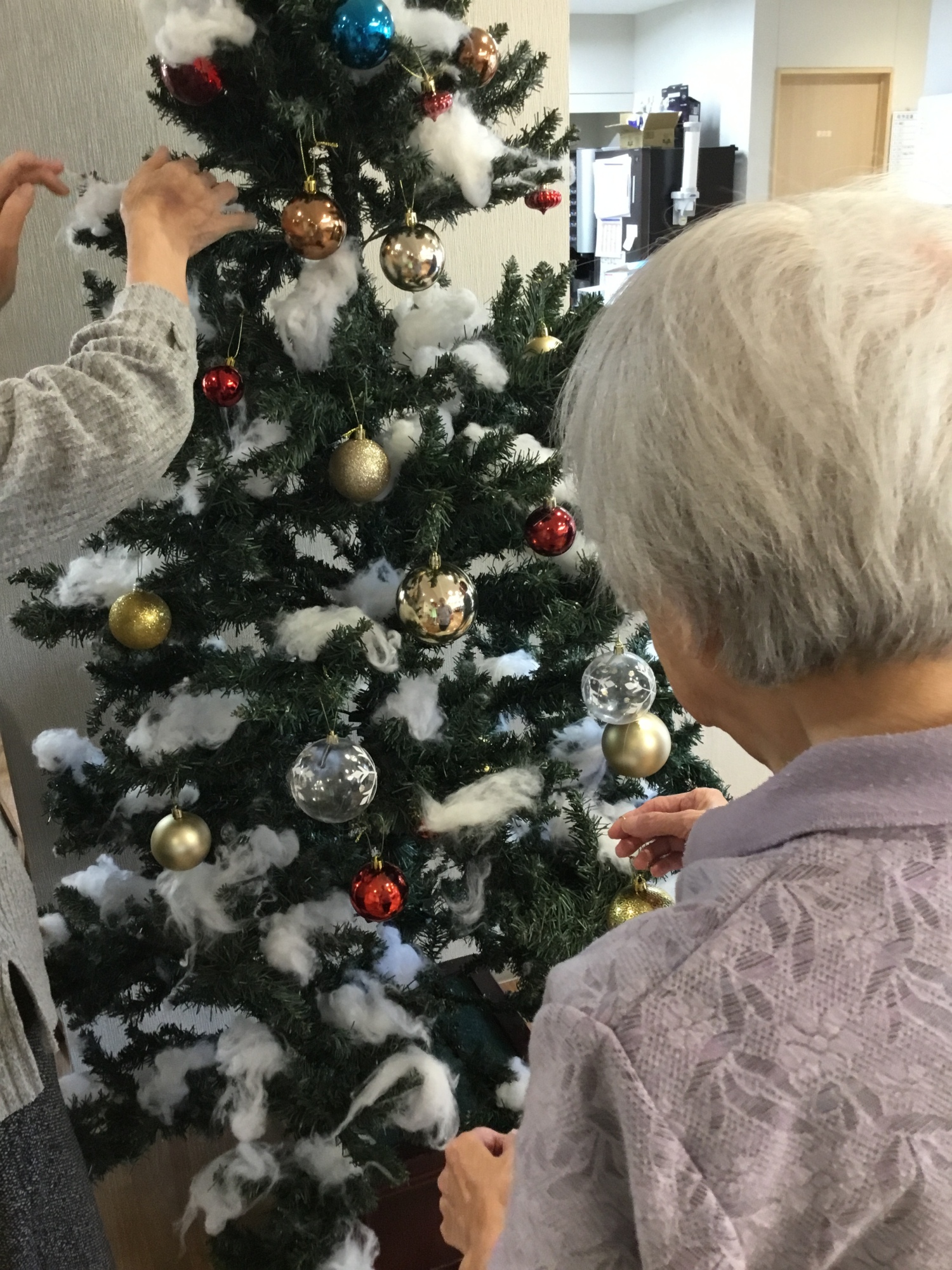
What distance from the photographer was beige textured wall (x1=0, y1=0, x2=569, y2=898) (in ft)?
3.81

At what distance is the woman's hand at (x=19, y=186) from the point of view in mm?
879

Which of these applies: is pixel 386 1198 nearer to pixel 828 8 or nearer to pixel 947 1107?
pixel 947 1107

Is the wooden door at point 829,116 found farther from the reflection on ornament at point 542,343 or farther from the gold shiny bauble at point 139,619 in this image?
the gold shiny bauble at point 139,619

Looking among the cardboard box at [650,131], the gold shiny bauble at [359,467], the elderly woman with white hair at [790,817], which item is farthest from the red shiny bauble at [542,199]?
the cardboard box at [650,131]

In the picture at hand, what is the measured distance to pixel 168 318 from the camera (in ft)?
2.51

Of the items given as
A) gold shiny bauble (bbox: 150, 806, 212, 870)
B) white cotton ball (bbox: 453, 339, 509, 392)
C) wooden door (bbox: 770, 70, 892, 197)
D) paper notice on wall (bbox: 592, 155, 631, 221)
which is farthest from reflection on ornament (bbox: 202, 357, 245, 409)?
wooden door (bbox: 770, 70, 892, 197)

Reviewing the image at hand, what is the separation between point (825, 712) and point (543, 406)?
1.82 feet

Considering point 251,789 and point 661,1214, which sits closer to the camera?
point 661,1214

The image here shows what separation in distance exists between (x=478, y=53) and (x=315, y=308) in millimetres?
279

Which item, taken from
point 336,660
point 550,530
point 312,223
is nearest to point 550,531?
point 550,530

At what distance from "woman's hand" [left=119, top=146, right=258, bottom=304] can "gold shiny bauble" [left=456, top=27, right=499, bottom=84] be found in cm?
25

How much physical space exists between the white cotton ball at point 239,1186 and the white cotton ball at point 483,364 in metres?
0.93

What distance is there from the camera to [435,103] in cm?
85


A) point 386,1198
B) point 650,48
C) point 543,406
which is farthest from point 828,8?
point 386,1198
